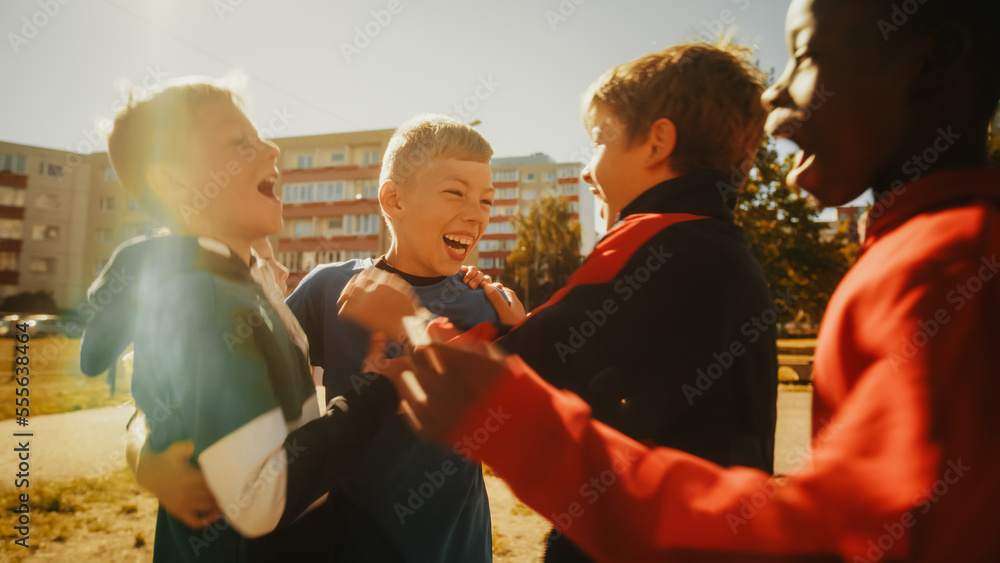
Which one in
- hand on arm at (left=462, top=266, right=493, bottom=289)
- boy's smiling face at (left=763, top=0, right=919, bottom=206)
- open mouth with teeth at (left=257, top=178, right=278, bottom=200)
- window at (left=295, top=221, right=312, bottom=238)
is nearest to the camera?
boy's smiling face at (left=763, top=0, right=919, bottom=206)

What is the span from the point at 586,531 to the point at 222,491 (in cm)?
82

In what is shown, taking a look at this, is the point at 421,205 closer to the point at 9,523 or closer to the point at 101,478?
the point at 9,523

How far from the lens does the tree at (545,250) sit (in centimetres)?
3359

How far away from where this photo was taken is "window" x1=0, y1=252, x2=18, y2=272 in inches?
1673

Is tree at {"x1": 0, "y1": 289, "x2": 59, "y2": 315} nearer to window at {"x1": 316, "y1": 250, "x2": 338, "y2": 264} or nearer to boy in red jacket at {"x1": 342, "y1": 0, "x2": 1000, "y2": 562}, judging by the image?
window at {"x1": 316, "y1": 250, "x2": 338, "y2": 264}

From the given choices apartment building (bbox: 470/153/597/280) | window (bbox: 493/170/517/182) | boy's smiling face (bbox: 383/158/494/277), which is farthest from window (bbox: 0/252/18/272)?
boy's smiling face (bbox: 383/158/494/277)

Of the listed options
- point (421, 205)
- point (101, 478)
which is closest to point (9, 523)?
point (101, 478)

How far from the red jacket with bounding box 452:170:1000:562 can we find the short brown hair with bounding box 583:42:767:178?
627 mm

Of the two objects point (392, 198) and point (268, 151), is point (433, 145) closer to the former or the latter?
point (392, 198)

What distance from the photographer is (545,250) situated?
33844 mm

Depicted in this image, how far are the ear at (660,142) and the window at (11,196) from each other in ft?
194

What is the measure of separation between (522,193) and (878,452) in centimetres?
6752

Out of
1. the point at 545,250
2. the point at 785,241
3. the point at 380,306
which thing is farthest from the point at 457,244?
the point at 545,250

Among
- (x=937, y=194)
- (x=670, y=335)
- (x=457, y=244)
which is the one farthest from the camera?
(x=457, y=244)
